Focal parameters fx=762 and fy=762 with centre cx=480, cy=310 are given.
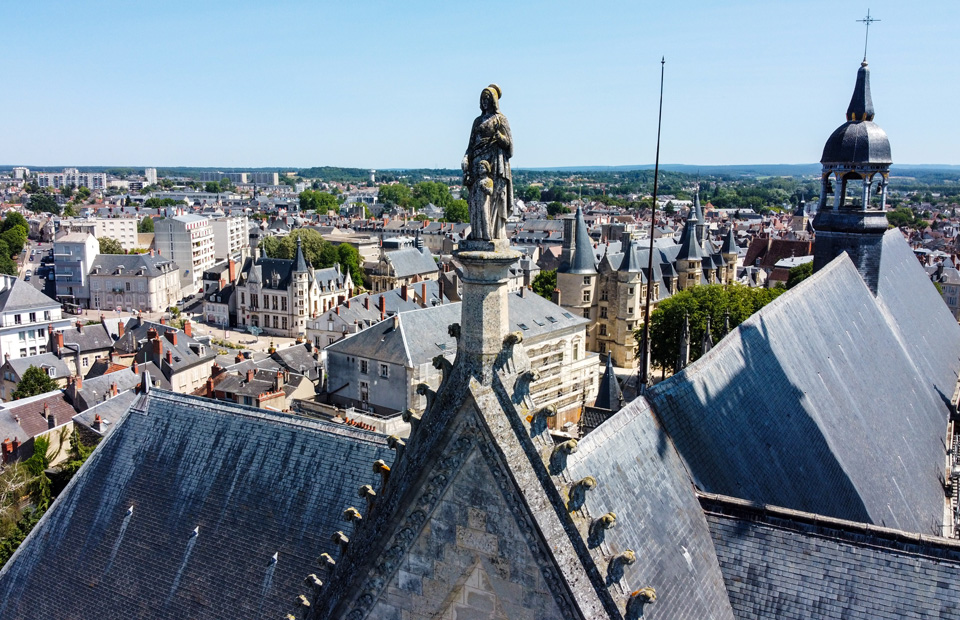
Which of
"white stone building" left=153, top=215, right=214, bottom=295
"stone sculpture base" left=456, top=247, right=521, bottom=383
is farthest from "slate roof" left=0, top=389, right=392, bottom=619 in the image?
"white stone building" left=153, top=215, right=214, bottom=295

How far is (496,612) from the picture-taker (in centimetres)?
799

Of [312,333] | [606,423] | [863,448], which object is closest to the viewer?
[606,423]

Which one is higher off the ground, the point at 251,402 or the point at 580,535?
the point at 580,535

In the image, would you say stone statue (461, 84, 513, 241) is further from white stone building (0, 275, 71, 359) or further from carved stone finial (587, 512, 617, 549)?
white stone building (0, 275, 71, 359)

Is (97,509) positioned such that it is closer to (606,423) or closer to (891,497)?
(606,423)

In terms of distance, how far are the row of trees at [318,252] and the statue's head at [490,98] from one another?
10712 centimetres

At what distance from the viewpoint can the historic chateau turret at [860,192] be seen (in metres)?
29.9

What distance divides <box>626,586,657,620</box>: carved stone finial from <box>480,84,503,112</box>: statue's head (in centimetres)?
542

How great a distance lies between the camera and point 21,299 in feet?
240

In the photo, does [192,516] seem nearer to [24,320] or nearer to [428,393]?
[428,393]

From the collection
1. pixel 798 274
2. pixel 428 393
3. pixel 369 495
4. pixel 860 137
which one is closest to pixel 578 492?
pixel 428 393

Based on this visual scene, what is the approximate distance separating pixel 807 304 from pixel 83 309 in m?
105

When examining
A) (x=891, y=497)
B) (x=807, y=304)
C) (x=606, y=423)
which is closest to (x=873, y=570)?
(x=606, y=423)

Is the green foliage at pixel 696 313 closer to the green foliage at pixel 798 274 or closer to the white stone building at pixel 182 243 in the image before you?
the green foliage at pixel 798 274
